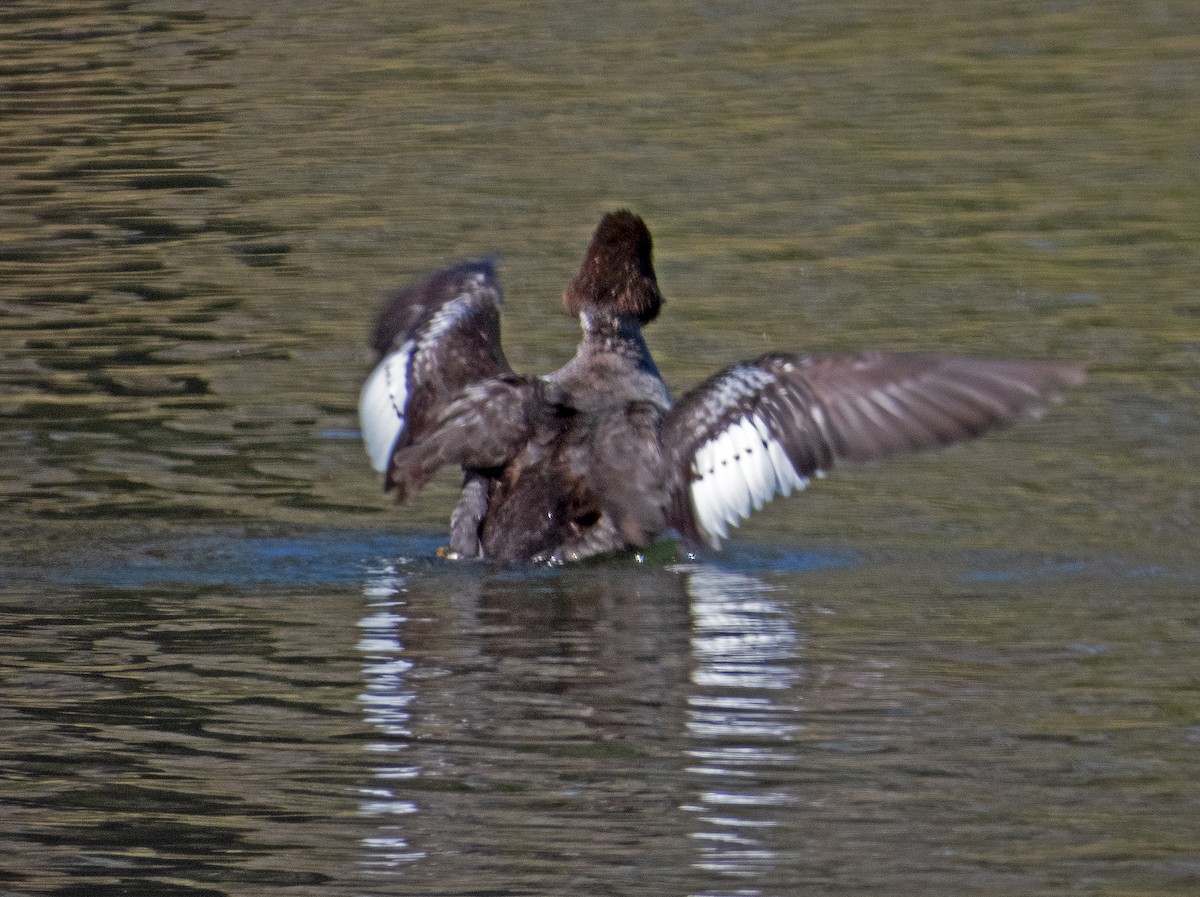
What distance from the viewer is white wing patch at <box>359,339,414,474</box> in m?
8.42

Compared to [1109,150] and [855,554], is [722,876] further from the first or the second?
[1109,150]

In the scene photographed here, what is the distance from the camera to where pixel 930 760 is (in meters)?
5.59

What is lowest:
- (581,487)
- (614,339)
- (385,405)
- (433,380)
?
(581,487)

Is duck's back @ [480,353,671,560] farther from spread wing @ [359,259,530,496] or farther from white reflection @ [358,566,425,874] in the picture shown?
A: white reflection @ [358,566,425,874]

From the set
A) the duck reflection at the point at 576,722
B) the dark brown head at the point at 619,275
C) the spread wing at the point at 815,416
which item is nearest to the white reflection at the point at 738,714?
the duck reflection at the point at 576,722

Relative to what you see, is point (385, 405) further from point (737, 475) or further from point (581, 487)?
point (737, 475)

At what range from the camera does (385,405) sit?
8.55 metres

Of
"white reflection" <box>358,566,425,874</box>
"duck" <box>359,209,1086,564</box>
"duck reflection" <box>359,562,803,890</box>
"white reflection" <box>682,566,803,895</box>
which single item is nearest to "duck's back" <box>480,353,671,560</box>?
"duck" <box>359,209,1086,564</box>

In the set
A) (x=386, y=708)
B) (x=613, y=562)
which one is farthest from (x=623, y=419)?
(x=386, y=708)

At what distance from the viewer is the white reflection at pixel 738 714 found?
16.7 ft

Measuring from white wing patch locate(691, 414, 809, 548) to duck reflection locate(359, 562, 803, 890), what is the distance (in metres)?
0.26

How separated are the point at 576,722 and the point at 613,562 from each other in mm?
2022

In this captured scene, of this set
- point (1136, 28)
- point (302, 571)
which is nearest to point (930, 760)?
point (302, 571)

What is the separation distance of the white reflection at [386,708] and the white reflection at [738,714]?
2.27ft
